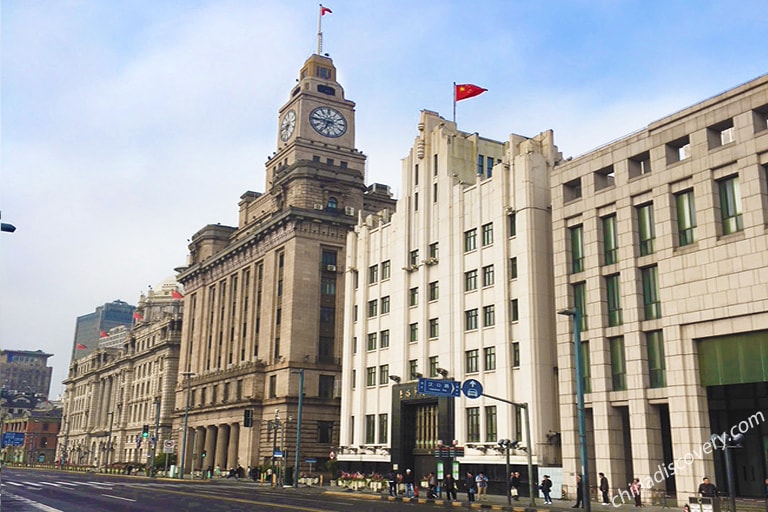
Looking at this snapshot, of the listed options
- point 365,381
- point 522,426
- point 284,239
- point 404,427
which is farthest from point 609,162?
point 284,239

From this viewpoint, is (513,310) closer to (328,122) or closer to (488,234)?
(488,234)

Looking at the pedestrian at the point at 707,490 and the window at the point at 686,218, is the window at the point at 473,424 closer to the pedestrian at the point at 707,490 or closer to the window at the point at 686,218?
the window at the point at 686,218

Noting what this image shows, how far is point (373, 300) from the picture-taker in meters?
65.8

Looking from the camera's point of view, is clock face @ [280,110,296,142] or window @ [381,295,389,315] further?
clock face @ [280,110,296,142]

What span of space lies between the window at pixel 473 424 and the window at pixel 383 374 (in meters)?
10.8

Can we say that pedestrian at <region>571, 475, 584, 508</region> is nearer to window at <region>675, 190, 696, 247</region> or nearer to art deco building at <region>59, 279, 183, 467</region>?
window at <region>675, 190, 696, 247</region>

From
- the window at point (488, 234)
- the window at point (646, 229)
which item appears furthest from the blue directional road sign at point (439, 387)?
the window at point (488, 234)

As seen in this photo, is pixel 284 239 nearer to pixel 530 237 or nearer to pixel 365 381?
pixel 365 381

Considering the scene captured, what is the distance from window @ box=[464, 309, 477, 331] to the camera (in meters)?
54.0

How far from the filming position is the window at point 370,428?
62719 millimetres

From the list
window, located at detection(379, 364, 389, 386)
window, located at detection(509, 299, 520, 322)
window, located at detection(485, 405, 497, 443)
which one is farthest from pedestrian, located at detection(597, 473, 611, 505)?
window, located at detection(379, 364, 389, 386)

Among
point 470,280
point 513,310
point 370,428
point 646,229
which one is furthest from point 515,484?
point 370,428

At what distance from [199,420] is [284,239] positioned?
91.5 feet

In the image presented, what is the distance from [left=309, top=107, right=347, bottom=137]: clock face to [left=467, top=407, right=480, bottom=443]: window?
194 ft
